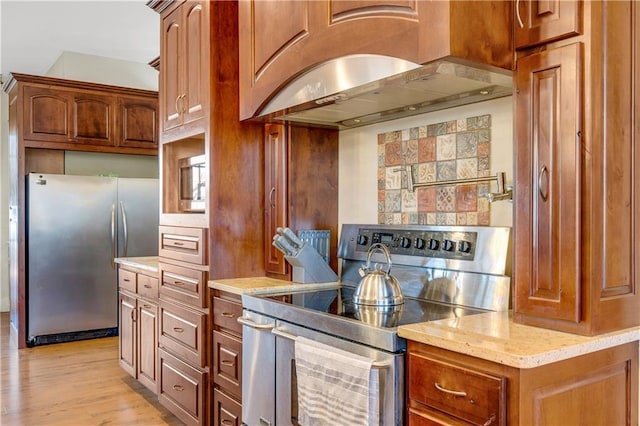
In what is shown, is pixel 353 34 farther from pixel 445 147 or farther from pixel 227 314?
pixel 227 314

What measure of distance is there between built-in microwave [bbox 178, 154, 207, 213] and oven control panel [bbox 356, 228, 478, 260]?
980 millimetres

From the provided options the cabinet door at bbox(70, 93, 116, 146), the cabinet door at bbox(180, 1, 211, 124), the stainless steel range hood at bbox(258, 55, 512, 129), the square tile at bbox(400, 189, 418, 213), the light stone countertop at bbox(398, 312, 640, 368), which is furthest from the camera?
the cabinet door at bbox(70, 93, 116, 146)

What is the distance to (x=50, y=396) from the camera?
3.44m

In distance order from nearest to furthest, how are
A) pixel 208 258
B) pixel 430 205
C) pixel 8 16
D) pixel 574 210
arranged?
pixel 574 210 < pixel 430 205 < pixel 208 258 < pixel 8 16

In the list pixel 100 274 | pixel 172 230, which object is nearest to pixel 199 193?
pixel 172 230

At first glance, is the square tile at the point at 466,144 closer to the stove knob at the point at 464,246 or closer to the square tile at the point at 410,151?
the square tile at the point at 410,151

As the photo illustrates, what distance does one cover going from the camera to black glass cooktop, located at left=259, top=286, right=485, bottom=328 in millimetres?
1691

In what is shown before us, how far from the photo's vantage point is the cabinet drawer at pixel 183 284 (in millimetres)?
2650

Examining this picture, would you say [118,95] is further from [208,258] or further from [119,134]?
[208,258]

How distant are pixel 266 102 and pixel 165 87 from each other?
100 centimetres

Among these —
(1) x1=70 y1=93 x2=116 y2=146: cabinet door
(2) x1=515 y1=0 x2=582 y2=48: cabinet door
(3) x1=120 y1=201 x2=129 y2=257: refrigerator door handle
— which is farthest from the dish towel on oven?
(1) x1=70 y1=93 x2=116 y2=146: cabinet door

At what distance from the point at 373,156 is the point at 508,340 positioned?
1.36m

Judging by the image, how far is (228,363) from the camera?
2.45 meters

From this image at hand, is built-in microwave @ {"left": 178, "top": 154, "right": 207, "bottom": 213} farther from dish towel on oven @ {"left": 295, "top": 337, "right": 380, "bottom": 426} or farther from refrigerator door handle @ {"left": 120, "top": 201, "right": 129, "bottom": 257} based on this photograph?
refrigerator door handle @ {"left": 120, "top": 201, "right": 129, "bottom": 257}
